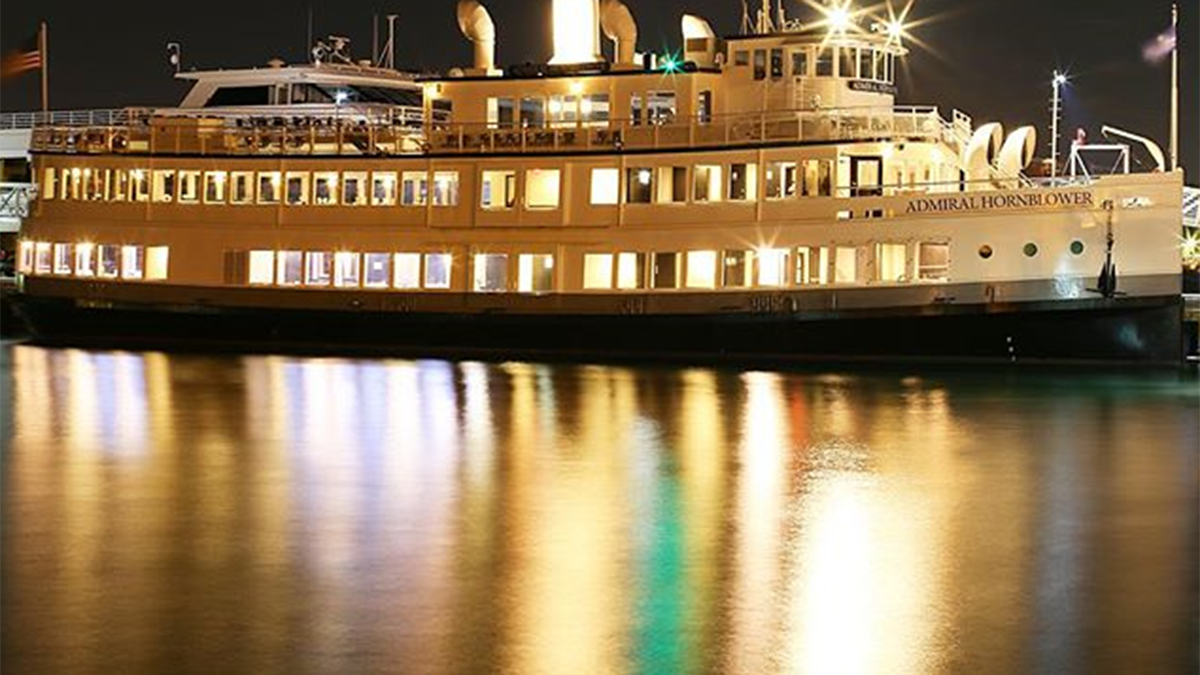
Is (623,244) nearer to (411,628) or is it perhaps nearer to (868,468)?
(868,468)

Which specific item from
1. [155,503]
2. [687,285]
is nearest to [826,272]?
[687,285]

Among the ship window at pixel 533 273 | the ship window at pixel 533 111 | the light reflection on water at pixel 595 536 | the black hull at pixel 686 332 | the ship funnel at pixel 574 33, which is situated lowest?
the light reflection on water at pixel 595 536

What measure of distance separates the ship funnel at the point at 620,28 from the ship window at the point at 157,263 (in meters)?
14.8

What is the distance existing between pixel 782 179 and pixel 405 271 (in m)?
11.6

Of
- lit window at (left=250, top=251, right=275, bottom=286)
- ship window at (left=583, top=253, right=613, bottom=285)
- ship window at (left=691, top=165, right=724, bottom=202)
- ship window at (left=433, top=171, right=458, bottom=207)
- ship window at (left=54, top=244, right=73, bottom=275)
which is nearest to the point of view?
ship window at (left=691, top=165, right=724, bottom=202)

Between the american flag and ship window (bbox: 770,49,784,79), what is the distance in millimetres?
34063

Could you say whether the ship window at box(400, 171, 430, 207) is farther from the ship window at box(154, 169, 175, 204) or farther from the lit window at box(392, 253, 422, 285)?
the ship window at box(154, 169, 175, 204)

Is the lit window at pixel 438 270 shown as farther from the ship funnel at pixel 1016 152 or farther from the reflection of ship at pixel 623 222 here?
the ship funnel at pixel 1016 152

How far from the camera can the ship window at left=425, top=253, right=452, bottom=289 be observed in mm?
53031

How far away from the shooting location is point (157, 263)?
56094 millimetres

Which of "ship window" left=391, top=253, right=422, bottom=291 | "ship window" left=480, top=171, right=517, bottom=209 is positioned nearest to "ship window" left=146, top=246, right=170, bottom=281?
"ship window" left=391, top=253, right=422, bottom=291

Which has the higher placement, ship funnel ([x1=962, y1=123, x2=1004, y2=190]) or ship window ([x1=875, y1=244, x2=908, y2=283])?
ship funnel ([x1=962, y1=123, x2=1004, y2=190])

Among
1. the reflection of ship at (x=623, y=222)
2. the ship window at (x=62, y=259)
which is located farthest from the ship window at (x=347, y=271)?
the ship window at (x=62, y=259)

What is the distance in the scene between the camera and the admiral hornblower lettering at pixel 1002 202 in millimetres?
45625
